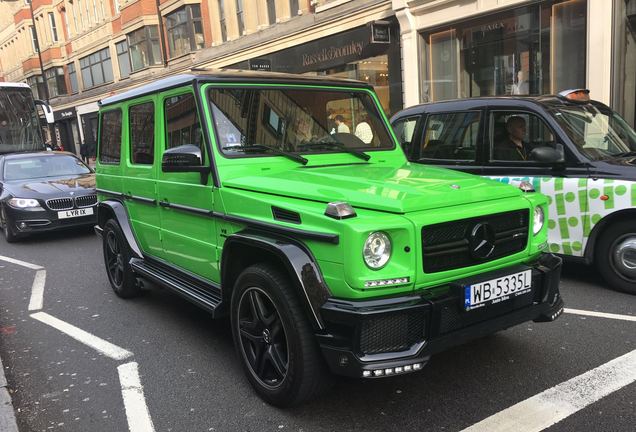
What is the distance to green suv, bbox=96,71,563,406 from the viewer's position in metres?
2.60

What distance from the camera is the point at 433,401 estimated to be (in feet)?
10.3

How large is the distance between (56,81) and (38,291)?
133 ft

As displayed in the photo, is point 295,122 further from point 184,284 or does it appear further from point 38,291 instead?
point 38,291

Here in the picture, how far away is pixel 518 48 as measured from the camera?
39.3 ft

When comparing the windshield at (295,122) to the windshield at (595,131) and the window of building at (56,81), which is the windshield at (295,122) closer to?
the windshield at (595,131)

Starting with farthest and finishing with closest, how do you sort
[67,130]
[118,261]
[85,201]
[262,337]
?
[67,130]
[85,201]
[118,261]
[262,337]

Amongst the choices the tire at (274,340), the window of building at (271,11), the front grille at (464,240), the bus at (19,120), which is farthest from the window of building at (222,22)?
the front grille at (464,240)

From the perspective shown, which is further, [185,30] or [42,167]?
[185,30]

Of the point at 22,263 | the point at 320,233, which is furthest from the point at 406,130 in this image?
the point at 22,263

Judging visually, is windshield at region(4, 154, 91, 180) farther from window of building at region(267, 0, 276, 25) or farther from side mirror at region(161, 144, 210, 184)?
window of building at region(267, 0, 276, 25)

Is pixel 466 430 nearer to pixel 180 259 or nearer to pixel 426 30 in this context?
pixel 180 259

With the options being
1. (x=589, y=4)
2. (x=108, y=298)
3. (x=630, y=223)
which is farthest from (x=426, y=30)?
(x=108, y=298)

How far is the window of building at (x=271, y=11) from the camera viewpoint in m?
19.6

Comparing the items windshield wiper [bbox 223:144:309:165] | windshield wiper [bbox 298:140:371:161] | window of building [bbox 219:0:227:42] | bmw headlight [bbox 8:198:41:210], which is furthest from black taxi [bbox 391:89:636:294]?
window of building [bbox 219:0:227:42]
